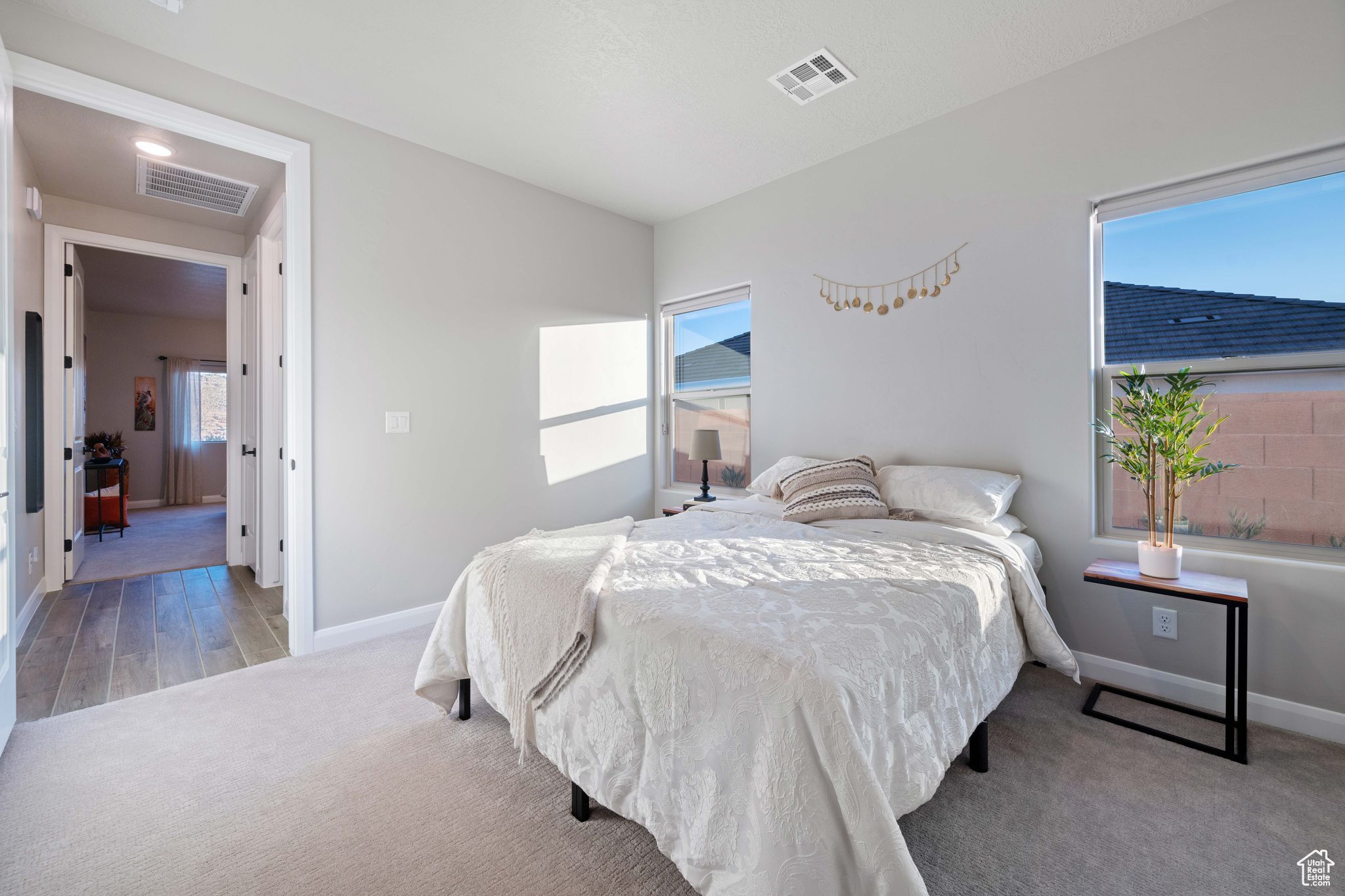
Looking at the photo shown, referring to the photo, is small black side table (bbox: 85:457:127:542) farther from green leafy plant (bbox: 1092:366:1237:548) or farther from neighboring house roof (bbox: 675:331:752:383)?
green leafy plant (bbox: 1092:366:1237:548)

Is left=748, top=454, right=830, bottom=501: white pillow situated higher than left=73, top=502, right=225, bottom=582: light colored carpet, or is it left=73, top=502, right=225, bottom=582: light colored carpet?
left=748, top=454, right=830, bottom=501: white pillow

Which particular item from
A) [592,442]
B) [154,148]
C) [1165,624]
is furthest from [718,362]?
[154,148]

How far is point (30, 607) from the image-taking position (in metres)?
3.21

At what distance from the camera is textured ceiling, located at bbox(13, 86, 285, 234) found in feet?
8.79

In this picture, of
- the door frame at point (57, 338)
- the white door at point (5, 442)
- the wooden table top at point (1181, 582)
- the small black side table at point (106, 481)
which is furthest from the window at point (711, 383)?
the small black side table at point (106, 481)

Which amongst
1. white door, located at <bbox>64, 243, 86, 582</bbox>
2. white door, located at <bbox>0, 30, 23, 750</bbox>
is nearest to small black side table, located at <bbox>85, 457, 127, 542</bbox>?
white door, located at <bbox>64, 243, 86, 582</bbox>

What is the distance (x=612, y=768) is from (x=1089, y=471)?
7.78 ft

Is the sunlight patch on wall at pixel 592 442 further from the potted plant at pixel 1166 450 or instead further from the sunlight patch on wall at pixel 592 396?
the potted plant at pixel 1166 450

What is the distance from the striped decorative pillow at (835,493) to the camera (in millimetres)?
2660

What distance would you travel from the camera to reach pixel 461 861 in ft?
4.80

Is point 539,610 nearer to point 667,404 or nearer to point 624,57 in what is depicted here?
point 624,57

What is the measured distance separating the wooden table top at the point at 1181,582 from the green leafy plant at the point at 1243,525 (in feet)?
0.65

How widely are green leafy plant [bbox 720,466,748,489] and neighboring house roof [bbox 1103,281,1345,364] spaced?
2.15 m

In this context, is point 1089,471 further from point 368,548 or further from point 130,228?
point 130,228
